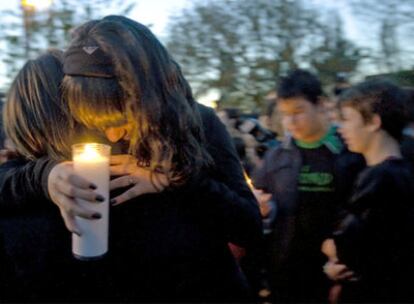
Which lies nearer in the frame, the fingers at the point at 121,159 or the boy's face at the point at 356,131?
the fingers at the point at 121,159

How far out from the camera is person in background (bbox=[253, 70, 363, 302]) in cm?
281

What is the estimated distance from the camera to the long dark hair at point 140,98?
46.5 inches

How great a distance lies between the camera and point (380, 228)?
2.19 meters

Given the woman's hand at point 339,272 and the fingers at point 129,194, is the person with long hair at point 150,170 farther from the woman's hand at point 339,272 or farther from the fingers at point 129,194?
the woman's hand at point 339,272

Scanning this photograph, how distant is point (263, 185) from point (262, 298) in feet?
3.10

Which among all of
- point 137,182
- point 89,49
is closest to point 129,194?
point 137,182

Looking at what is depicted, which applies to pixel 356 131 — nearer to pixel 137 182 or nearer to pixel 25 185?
pixel 137 182

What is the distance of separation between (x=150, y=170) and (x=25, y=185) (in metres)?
0.31

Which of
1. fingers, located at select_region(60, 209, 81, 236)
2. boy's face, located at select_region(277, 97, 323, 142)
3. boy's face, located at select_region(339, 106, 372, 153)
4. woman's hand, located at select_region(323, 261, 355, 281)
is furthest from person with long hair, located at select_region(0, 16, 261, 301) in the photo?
boy's face, located at select_region(277, 97, 323, 142)

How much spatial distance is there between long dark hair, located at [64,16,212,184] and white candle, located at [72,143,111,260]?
94mm

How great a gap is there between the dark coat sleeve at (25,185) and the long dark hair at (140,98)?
0.15m

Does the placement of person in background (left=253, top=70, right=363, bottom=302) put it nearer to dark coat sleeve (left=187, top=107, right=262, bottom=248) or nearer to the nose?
dark coat sleeve (left=187, top=107, right=262, bottom=248)

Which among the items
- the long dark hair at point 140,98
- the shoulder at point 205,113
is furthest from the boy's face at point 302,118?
the long dark hair at point 140,98

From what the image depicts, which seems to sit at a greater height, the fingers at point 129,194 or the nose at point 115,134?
the nose at point 115,134
